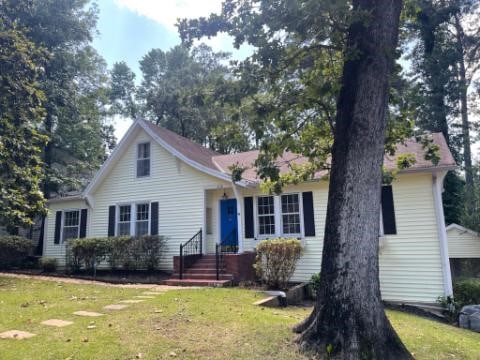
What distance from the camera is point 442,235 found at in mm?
10047

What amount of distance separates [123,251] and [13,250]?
22.7 feet

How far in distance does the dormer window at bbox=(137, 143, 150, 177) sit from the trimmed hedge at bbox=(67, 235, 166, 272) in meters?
2.82

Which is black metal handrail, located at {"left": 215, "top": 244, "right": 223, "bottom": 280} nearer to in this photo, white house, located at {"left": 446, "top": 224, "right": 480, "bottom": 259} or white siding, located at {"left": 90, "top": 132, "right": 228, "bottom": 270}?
white siding, located at {"left": 90, "top": 132, "right": 228, "bottom": 270}

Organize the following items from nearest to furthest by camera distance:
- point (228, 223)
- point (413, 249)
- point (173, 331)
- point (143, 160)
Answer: point (173, 331) → point (413, 249) → point (228, 223) → point (143, 160)

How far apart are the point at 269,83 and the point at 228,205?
25.5 ft

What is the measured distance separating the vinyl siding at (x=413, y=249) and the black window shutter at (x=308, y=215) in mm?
2268

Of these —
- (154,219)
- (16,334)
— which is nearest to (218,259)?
(154,219)

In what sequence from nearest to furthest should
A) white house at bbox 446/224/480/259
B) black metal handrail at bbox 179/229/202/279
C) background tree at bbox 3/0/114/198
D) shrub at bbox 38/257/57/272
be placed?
1. black metal handrail at bbox 179/229/202/279
2. shrub at bbox 38/257/57/272
3. white house at bbox 446/224/480/259
4. background tree at bbox 3/0/114/198

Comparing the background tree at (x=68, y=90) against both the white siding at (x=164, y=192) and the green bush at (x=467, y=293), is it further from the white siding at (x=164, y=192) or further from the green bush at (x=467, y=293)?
the green bush at (x=467, y=293)

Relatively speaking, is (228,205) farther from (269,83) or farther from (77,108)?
(77,108)

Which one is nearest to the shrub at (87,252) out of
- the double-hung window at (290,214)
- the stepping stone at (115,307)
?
the stepping stone at (115,307)

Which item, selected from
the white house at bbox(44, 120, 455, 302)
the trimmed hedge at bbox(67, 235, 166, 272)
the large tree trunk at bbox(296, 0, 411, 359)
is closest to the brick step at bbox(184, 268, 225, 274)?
the white house at bbox(44, 120, 455, 302)

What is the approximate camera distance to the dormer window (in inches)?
587

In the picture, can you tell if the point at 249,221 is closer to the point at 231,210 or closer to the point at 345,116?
the point at 231,210
